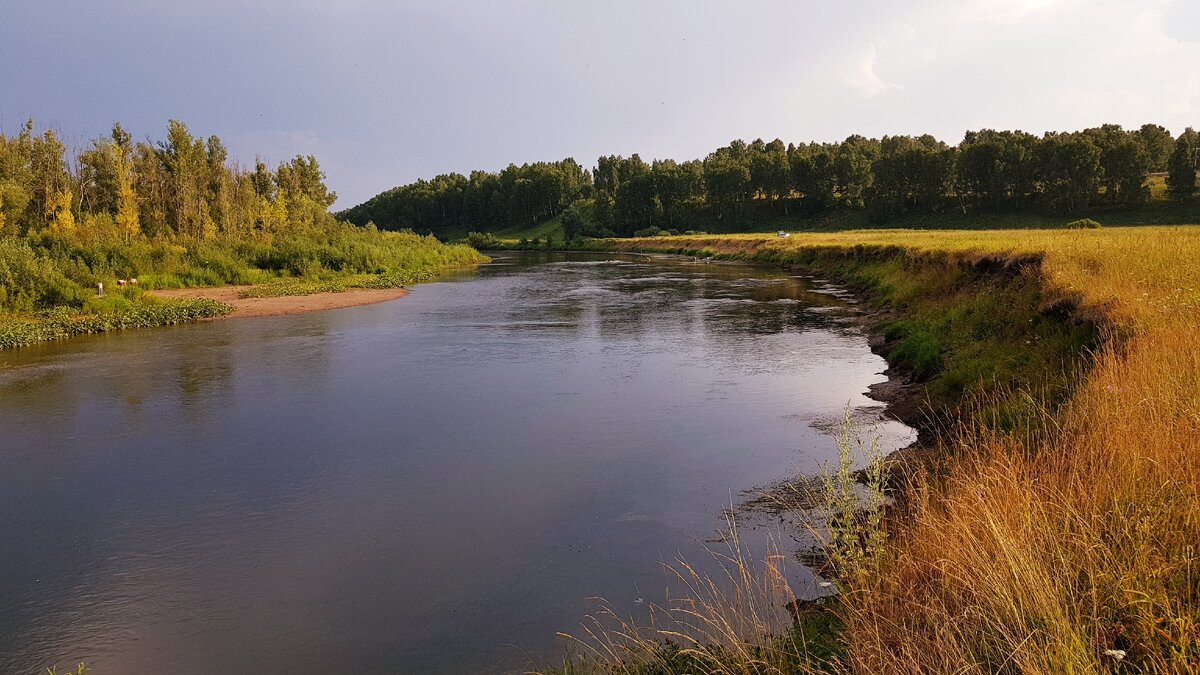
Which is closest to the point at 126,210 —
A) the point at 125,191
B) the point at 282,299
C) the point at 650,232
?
the point at 125,191

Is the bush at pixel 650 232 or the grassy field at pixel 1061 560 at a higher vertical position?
the bush at pixel 650 232

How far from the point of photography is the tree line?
4569cm

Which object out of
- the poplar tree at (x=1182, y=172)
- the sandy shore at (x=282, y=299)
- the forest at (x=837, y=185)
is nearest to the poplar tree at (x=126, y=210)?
the sandy shore at (x=282, y=299)

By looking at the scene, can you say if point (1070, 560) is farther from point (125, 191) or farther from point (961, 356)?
point (125, 191)

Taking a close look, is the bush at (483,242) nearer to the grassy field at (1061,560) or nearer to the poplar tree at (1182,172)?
the poplar tree at (1182,172)

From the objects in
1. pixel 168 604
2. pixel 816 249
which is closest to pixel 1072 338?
pixel 168 604

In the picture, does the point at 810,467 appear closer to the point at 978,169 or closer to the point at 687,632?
the point at 687,632

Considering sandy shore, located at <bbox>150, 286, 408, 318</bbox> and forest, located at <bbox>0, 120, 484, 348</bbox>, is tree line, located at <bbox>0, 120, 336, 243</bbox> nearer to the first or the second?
forest, located at <bbox>0, 120, 484, 348</bbox>

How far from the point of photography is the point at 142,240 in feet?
146

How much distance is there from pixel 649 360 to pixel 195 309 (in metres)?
22.6

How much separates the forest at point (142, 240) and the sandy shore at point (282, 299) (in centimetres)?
135

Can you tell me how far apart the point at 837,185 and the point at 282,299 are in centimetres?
10169

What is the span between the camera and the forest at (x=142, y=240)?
3003 cm

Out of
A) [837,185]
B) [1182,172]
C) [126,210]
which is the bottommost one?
[126,210]
